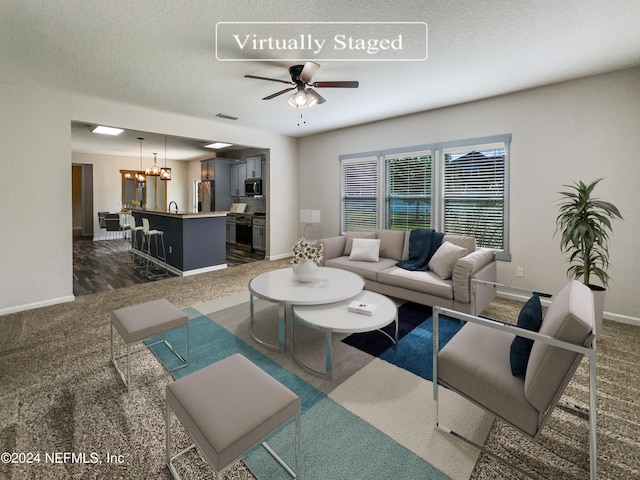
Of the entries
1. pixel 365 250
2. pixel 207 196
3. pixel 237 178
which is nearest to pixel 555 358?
pixel 365 250

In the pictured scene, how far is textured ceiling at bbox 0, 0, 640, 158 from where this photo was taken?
2.34m

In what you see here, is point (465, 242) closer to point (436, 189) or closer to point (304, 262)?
point (436, 189)

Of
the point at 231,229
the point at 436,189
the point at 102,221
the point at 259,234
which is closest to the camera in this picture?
the point at 436,189

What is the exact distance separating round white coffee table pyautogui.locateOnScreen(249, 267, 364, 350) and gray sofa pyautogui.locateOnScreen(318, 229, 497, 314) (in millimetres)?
724

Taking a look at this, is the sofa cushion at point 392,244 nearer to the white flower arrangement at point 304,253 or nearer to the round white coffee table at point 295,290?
the round white coffee table at point 295,290

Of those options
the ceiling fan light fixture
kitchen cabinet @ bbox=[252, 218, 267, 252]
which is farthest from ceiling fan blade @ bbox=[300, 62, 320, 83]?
kitchen cabinet @ bbox=[252, 218, 267, 252]

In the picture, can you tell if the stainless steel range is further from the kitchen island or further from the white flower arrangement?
the white flower arrangement

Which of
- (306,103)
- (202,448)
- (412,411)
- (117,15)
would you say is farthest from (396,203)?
(202,448)

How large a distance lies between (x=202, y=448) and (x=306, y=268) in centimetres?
207

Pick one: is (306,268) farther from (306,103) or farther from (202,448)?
(202,448)

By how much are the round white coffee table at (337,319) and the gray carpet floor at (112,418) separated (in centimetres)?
94

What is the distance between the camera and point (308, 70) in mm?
3025

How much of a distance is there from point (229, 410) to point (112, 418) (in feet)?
3.84

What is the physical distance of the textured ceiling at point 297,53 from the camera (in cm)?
234
